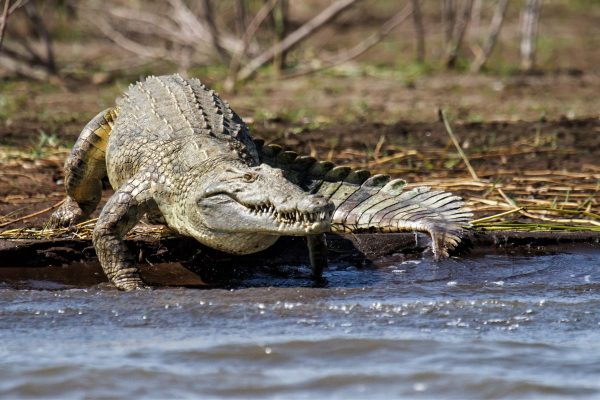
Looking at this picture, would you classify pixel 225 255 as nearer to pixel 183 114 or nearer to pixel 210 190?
pixel 210 190

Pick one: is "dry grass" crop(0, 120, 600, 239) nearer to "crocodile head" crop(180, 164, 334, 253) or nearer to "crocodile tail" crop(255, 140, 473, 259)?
"crocodile tail" crop(255, 140, 473, 259)

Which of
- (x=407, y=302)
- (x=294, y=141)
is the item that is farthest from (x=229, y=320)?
(x=294, y=141)

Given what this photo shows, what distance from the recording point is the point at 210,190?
5277 mm

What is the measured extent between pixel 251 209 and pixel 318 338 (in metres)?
0.75

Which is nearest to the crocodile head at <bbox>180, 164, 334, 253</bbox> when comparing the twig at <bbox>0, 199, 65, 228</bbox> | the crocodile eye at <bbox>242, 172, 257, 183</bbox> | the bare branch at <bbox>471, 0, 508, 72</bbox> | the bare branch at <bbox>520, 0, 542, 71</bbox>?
the crocodile eye at <bbox>242, 172, 257, 183</bbox>

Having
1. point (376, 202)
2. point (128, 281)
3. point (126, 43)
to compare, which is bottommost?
point (128, 281)

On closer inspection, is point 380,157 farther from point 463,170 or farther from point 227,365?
point 227,365

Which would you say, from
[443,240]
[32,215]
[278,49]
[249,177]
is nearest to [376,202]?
[443,240]

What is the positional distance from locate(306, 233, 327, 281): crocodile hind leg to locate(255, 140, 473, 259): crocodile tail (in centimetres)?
45

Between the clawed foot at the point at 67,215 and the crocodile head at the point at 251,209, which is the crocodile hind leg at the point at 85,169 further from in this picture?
the crocodile head at the point at 251,209

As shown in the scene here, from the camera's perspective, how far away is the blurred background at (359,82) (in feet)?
25.6

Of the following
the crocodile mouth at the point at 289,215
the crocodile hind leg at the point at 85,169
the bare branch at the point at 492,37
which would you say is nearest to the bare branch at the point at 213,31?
the bare branch at the point at 492,37

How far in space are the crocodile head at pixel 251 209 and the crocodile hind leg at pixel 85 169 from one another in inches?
49.4

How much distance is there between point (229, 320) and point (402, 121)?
16.3ft
